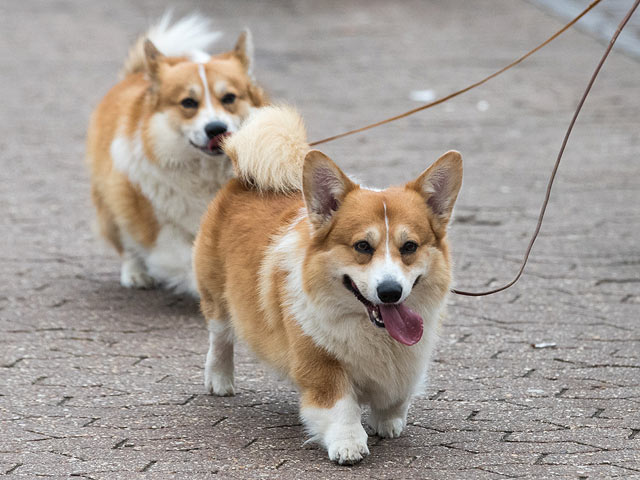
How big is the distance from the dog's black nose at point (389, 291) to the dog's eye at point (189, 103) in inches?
98.4

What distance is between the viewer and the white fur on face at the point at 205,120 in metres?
5.47

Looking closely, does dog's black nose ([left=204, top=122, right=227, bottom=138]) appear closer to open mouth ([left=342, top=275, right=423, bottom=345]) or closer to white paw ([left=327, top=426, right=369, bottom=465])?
open mouth ([left=342, top=275, right=423, bottom=345])

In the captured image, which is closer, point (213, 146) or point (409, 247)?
point (409, 247)

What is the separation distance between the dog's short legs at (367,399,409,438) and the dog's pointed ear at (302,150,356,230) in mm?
774

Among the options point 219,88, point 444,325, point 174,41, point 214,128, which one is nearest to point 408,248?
point 444,325

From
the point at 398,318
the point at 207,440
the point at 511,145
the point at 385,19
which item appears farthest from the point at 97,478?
the point at 385,19

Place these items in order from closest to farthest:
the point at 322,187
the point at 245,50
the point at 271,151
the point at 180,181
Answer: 1. the point at 322,187
2. the point at 271,151
3. the point at 180,181
4. the point at 245,50

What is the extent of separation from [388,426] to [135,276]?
8.71ft

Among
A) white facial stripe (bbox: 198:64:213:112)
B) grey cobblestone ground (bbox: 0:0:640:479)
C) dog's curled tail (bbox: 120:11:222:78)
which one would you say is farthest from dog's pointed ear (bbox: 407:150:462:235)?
dog's curled tail (bbox: 120:11:222:78)

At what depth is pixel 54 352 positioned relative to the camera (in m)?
4.96

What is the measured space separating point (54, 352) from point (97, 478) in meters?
1.52

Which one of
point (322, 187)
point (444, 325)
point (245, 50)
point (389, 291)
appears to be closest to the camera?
point (389, 291)

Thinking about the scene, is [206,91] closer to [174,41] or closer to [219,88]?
[219,88]

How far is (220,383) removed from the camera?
442cm
